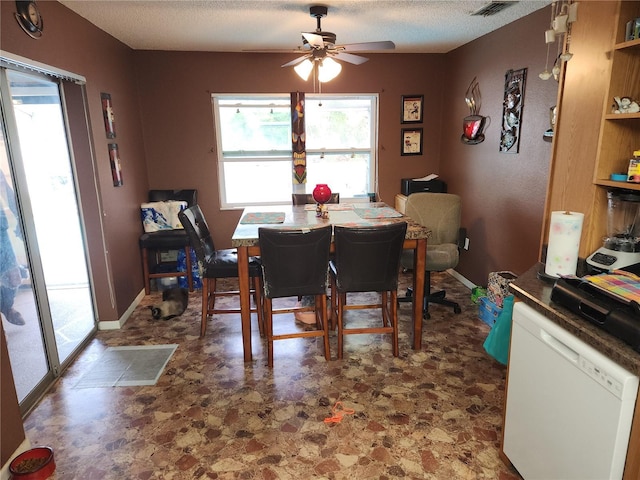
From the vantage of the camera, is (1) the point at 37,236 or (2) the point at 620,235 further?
(1) the point at 37,236

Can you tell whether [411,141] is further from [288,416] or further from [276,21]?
[288,416]

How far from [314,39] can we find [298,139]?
1.97 meters

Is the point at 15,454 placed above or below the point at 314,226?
below

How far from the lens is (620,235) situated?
174 centimetres

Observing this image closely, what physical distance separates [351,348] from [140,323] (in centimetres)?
188

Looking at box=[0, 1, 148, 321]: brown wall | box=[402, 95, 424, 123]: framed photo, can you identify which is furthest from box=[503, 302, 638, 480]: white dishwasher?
box=[402, 95, 424, 123]: framed photo

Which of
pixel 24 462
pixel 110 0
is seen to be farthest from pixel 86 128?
pixel 24 462

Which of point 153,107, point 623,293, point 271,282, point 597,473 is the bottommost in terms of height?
point 597,473

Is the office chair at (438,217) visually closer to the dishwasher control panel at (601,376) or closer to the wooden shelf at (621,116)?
the wooden shelf at (621,116)

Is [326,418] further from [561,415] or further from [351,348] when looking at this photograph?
[561,415]

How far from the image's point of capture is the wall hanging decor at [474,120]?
3871 millimetres

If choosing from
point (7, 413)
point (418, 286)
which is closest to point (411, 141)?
point (418, 286)

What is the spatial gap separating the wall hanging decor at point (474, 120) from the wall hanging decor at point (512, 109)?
296 millimetres

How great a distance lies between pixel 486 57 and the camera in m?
3.76
